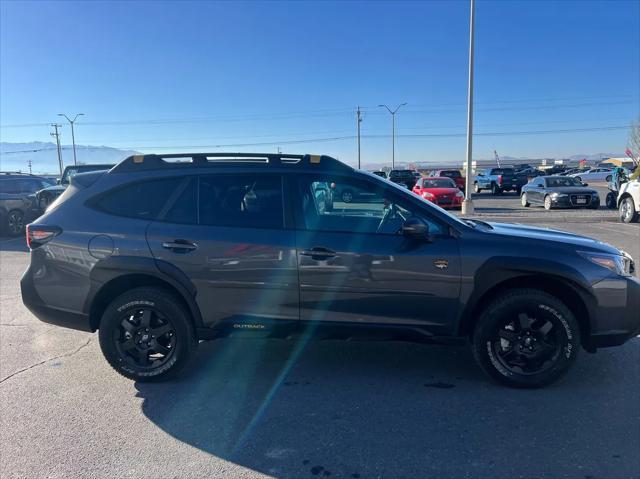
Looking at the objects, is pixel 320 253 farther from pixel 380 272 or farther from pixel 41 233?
pixel 41 233

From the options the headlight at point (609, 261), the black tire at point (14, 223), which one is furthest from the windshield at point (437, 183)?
the headlight at point (609, 261)

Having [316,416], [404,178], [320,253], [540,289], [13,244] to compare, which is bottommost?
[316,416]

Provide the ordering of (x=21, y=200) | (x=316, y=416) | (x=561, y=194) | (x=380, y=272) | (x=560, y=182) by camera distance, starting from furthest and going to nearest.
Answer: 1. (x=560, y=182)
2. (x=561, y=194)
3. (x=21, y=200)
4. (x=380, y=272)
5. (x=316, y=416)

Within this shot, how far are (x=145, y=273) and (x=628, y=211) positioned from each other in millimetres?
15149

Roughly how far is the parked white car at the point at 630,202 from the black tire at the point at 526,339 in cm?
1267

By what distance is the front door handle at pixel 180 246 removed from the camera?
144 inches

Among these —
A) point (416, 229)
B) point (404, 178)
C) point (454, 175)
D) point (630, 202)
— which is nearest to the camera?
point (416, 229)

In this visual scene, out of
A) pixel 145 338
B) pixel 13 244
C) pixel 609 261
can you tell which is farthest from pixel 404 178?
pixel 145 338

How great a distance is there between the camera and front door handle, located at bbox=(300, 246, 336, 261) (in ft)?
11.7

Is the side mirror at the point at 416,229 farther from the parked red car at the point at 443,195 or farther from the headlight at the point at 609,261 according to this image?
the parked red car at the point at 443,195

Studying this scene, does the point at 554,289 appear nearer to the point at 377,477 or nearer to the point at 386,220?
the point at 386,220

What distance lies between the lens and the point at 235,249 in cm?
362

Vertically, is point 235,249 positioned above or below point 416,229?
below

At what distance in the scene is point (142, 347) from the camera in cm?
384
